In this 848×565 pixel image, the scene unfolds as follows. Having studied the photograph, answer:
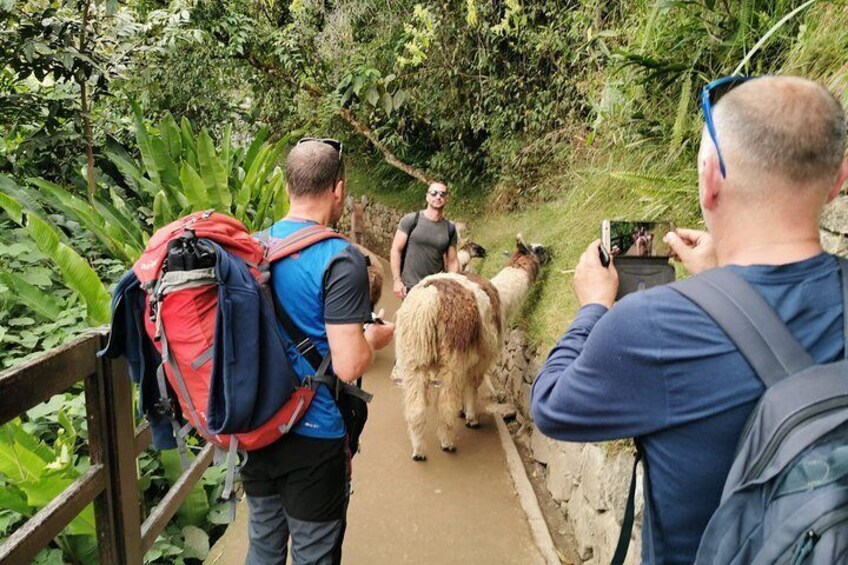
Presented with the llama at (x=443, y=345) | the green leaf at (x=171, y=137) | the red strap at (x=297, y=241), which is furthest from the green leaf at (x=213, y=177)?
the red strap at (x=297, y=241)

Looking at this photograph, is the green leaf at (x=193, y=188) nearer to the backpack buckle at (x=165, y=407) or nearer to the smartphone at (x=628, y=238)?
the backpack buckle at (x=165, y=407)

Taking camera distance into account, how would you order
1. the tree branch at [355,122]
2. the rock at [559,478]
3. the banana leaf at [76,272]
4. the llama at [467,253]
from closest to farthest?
the banana leaf at [76,272] < the rock at [559,478] < the llama at [467,253] < the tree branch at [355,122]

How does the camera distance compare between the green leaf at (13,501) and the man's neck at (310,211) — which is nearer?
the man's neck at (310,211)

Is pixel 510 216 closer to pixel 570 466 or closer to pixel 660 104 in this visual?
pixel 660 104

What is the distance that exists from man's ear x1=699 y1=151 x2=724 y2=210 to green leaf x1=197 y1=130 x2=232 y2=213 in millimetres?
5856

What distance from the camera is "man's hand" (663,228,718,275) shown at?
1.56 metres

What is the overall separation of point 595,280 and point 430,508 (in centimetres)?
302

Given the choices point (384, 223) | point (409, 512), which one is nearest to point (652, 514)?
point (409, 512)

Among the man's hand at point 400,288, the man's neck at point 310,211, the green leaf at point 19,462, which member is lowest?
the man's hand at point 400,288

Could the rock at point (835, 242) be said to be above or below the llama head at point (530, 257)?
above

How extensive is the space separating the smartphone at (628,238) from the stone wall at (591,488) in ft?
4.80

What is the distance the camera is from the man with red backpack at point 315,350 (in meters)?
2.07

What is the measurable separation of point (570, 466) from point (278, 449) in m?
2.45

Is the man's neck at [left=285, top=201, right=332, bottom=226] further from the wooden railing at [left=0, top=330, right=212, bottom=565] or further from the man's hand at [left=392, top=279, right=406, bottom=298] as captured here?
the man's hand at [left=392, top=279, right=406, bottom=298]
